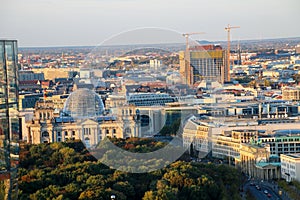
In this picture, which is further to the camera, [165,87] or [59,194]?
[165,87]

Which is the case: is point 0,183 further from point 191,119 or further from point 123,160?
point 191,119

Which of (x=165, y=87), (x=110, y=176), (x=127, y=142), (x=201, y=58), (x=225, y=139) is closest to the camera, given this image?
(x=110, y=176)

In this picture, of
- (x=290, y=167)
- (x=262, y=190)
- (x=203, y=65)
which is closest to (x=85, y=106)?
(x=290, y=167)

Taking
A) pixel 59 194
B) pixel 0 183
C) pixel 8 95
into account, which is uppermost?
pixel 8 95

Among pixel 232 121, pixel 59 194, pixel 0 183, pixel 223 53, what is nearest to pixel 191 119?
pixel 232 121

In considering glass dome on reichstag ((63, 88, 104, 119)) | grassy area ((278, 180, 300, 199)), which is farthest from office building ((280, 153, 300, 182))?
glass dome on reichstag ((63, 88, 104, 119))
